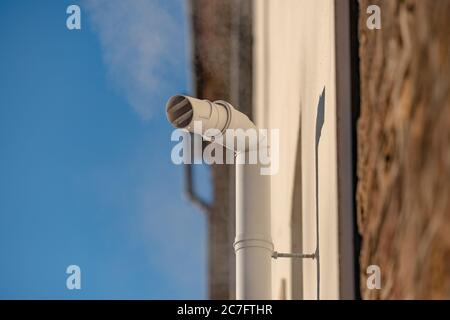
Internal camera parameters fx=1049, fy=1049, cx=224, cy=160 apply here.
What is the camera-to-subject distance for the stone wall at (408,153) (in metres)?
2.16

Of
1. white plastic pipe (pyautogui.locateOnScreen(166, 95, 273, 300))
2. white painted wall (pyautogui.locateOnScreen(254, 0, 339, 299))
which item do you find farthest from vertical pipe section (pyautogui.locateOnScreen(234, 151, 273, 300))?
white painted wall (pyautogui.locateOnScreen(254, 0, 339, 299))

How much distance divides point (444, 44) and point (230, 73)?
23.9 feet

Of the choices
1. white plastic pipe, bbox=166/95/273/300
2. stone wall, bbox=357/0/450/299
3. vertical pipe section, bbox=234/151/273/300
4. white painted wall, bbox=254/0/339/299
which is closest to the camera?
stone wall, bbox=357/0/450/299

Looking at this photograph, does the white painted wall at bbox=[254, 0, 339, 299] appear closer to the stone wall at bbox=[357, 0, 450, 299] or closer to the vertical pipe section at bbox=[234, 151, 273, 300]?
the vertical pipe section at bbox=[234, 151, 273, 300]

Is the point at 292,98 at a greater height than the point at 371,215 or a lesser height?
greater

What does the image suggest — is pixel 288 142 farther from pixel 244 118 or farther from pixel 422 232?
pixel 422 232

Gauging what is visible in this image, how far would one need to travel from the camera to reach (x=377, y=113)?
302 centimetres

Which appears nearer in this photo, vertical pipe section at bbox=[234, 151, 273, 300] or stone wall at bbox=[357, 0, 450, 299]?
stone wall at bbox=[357, 0, 450, 299]

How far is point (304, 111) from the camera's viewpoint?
214 inches

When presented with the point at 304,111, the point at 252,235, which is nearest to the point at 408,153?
the point at 252,235

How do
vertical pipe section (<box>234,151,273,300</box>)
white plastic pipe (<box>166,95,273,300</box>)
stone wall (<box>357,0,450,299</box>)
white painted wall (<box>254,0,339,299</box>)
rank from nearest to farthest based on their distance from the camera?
stone wall (<box>357,0,450,299</box>) < white painted wall (<box>254,0,339,299</box>) < white plastic pipe (<box>166,95,273,300</box>) < vertical pipe section (<box>234,151,273,300</box>)

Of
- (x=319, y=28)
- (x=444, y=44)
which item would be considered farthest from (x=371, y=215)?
(x=319, y=28)

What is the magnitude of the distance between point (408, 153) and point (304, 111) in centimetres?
299

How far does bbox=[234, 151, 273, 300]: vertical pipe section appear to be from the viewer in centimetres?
510
